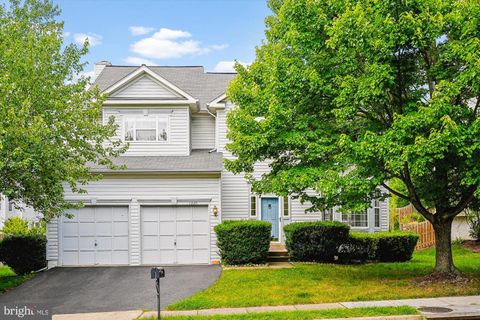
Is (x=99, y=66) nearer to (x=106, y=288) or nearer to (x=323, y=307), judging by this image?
(x=106, y=288)

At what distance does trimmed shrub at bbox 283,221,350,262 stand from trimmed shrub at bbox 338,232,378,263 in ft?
1.24

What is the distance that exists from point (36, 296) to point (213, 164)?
8.37m

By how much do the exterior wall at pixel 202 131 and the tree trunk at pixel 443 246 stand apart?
37.5 feet

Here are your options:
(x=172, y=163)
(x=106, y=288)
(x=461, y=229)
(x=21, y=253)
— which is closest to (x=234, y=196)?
(x=172, y=163)

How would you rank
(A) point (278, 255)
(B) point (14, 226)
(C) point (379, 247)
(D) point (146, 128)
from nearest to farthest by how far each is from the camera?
(C) point (379, 247) → (A) point (278, 255) → (D) point (146, 128) → (B) point (14, 226)

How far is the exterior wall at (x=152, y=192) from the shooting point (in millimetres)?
18750

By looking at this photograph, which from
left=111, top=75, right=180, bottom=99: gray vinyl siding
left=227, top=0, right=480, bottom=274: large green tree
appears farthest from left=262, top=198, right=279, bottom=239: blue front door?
left=227, top=0, right=480, bottom=274: large green tree

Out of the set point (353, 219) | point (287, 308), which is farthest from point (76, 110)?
point (353, 219)

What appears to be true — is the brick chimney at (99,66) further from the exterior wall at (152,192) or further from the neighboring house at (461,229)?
the neighboring house at (461,229)

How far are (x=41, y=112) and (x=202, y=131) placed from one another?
9.00 meters

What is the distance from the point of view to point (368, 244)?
18.4 m

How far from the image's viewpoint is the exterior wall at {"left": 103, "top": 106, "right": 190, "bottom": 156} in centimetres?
2042

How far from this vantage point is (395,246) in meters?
18.5

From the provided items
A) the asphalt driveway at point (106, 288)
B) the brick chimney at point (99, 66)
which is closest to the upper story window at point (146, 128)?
the asphalt driveway at point (106, 288)
